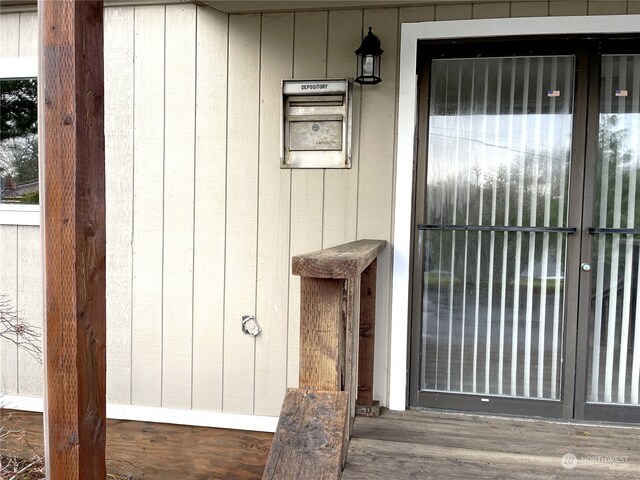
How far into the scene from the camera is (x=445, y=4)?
2443 millimetres

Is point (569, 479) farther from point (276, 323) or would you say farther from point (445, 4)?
point (445, 4)

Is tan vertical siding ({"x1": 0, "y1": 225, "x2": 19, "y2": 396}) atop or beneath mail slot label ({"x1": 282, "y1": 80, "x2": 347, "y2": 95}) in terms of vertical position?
beneath

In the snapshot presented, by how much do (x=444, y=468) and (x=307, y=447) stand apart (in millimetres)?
905

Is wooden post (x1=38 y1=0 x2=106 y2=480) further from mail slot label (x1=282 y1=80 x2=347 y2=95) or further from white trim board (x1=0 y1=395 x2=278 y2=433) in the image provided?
white trim board (x1=0 y1=395 x2=278 y2=433)

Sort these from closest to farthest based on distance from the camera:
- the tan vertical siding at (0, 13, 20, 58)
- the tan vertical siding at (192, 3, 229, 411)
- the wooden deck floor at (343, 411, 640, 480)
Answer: the wooden deck floor at (343, 411, 640, 480) < the tan vertical siding at (192, 3, 229, 411) < the tan vertical siding at (0, 13, 20, 58)

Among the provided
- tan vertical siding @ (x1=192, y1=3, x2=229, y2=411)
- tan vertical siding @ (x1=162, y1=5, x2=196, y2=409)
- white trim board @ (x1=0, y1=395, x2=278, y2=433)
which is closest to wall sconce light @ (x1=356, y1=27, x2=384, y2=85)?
tan vertical siding @ (x1=192, y1=3, x2=229, y2=411)

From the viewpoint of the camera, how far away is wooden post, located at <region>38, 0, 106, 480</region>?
103cm

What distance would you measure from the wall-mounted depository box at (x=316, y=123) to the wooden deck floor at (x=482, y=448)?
1405 mm

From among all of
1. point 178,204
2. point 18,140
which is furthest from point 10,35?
point 178,204

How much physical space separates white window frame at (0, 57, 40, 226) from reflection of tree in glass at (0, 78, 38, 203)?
1.6 inches

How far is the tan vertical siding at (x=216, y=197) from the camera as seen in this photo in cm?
257

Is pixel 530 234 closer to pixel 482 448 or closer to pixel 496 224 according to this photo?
pixel 496 224

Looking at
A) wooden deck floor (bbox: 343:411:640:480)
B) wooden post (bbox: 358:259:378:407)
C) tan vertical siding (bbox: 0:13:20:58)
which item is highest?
tan vertical siding (bbox: 0:13:20:58)

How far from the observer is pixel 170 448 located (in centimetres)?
256
